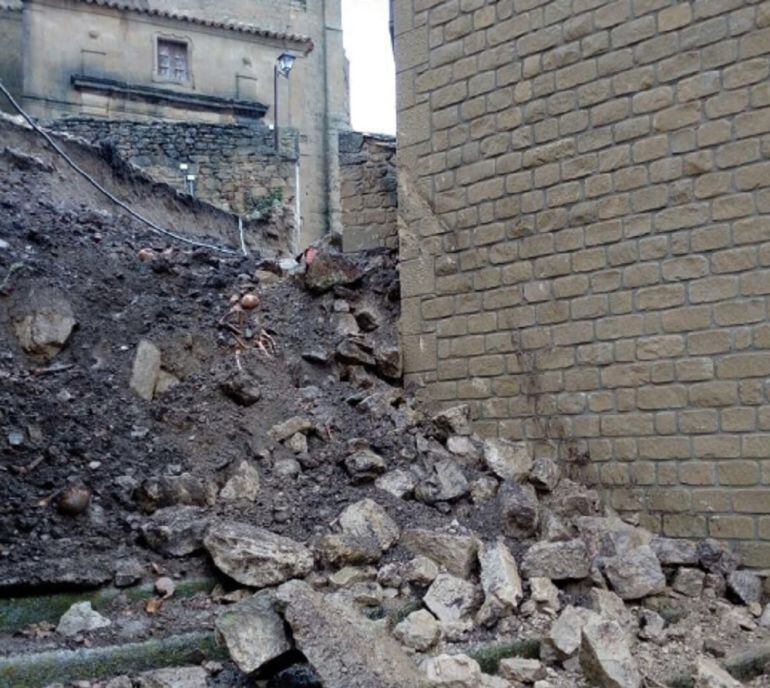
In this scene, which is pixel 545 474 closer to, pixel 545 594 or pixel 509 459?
pixel 509 459

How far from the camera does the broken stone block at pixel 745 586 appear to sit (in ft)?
16.8

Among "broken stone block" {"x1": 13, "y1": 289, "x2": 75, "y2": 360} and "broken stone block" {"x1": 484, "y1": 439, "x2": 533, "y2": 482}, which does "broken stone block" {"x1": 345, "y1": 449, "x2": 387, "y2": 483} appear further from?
"broken stone block" {"x1": 13, "y1": 289, "x2": 75, "y2": 360}

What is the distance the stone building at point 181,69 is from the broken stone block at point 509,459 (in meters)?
12.1

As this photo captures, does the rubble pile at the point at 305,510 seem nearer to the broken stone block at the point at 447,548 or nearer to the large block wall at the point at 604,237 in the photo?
the broken stone block at the point at 447,548

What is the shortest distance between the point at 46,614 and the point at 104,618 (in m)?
0.29

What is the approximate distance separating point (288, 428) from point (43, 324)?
6.04 ft

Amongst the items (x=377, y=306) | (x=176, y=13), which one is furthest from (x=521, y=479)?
(x=176, y=13)

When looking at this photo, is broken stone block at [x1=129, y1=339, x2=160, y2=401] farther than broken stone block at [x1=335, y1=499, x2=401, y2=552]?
Yes

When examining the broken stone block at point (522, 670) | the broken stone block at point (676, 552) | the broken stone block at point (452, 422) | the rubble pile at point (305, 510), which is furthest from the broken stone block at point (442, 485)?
the broken stone block at point (522, 670)

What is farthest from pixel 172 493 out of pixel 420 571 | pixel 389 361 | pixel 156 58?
pixel 156 58

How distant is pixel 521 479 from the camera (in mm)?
6023

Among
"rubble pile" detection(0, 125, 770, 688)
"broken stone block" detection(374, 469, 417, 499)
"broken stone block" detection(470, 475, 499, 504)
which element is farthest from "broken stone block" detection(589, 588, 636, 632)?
"broken stone block" detection(374, 469, 417, 499)

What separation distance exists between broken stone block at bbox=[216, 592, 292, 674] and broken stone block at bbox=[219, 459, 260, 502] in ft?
4.72

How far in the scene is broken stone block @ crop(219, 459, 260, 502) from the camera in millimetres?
5465
